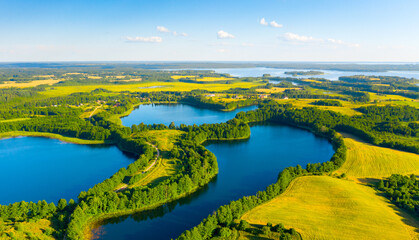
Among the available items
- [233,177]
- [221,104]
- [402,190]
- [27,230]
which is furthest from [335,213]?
[221,104]

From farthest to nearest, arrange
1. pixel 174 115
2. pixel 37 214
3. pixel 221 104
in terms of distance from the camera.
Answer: pixel 221 104 < pixel 174 115 < pixel 37 214

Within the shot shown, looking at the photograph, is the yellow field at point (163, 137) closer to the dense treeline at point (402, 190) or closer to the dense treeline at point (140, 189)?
the dense treeline at point (140, 189)

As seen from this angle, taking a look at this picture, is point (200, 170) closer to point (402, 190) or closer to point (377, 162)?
point (402, 190)

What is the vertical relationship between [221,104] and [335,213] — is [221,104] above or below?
above

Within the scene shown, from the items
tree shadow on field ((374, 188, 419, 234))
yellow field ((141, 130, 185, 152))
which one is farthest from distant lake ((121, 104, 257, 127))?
tree shadow on field ((374, 188, 419, 234))

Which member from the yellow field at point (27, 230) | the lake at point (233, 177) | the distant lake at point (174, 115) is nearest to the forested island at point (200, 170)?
the yellow field at point (27, 230)

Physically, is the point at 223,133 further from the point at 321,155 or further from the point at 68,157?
the point at 68,157
